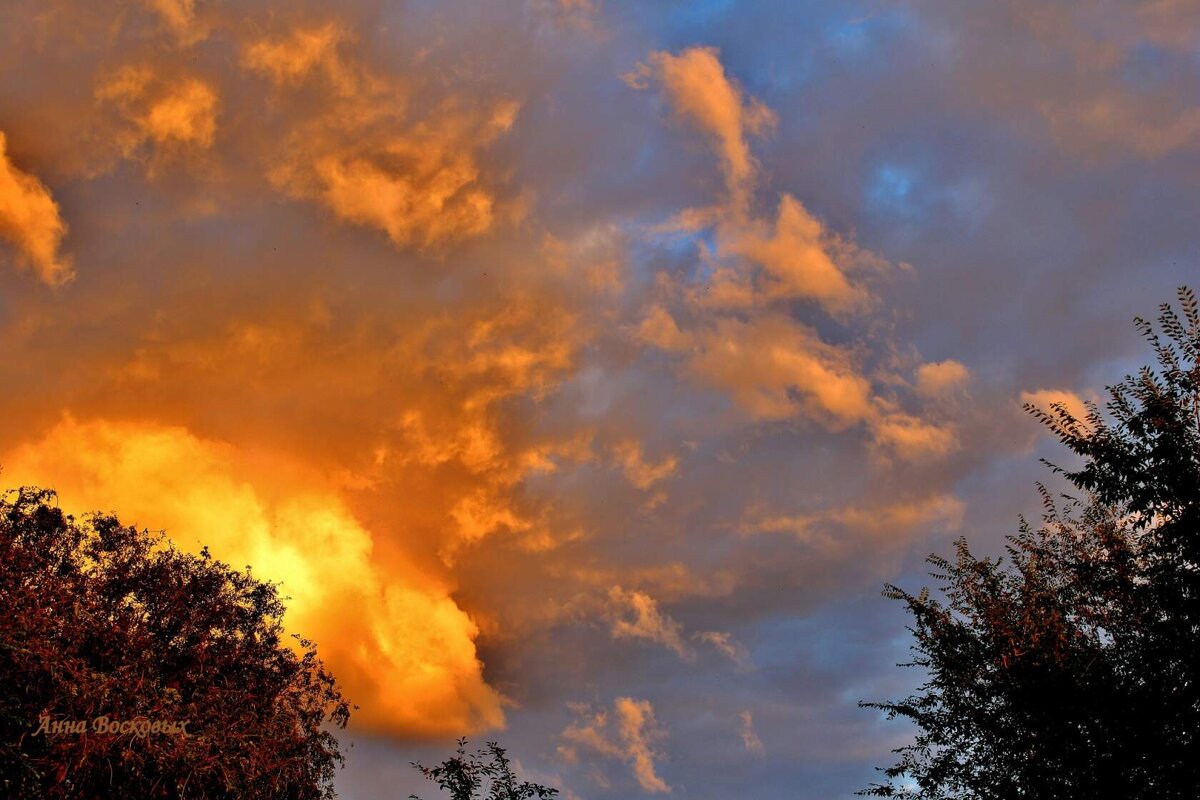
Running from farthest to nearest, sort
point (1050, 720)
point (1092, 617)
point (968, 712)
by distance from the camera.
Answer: point (968, 712) < point (1092, 617) < point (1050, 720)

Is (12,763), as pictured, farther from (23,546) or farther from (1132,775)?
(1132,775)

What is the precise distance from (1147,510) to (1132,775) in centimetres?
690

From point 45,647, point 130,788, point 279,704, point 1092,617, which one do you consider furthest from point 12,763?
point 279,704

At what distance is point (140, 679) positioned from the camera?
2291 centimetres

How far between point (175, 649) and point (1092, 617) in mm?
30575

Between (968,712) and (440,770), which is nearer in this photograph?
(440,770)

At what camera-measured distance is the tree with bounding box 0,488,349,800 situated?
1984 centimetres

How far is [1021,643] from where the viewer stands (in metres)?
23.4

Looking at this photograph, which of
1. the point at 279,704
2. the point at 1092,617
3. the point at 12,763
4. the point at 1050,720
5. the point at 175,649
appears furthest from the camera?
the point at 279,704

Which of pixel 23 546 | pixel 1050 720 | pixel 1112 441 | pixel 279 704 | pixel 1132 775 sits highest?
pixel 23 546

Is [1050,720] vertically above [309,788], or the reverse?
[309,788]

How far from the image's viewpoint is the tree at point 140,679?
1984cm

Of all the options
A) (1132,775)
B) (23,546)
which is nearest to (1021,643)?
(1132,775)

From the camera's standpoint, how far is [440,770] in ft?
70.6
